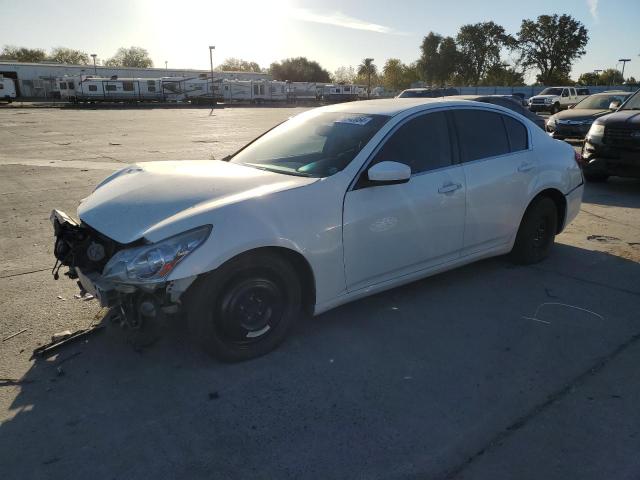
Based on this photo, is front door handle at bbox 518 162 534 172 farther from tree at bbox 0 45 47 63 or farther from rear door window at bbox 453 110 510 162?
tree at bbox 0 45 47 63

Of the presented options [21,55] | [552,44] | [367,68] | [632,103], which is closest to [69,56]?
[21,55]

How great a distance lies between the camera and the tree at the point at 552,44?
236 feet

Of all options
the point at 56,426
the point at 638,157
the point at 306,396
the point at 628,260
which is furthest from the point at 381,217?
the point at 638,157

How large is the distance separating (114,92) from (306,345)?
53490 millimetres

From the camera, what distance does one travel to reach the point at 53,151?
568 inches

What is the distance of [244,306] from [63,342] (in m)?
1.36

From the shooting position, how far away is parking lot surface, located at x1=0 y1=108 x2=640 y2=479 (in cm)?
247

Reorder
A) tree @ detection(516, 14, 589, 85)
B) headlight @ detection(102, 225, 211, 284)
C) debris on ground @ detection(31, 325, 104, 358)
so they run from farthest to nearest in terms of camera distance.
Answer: tree @ detection(516, 14, 589, 85) < debris on ground @ detection(31, 325, 104, 358) < headlight @ detection(102, 225, 211, 284)

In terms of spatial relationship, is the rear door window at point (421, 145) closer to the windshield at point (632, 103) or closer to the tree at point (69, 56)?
the windshield at point (632, 103)

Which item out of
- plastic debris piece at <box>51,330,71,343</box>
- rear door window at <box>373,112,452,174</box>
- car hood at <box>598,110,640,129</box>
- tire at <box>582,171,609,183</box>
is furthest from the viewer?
tire at <box>582,171,609,183</box>

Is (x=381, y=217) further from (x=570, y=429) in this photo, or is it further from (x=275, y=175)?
(x=570, y=429)

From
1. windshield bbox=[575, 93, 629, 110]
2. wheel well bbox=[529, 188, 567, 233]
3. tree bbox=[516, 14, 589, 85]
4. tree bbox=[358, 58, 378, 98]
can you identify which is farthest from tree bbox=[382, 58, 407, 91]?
wheel well bbox=[529, 188, 567, 233]

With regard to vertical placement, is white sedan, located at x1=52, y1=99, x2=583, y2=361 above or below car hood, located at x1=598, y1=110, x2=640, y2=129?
below

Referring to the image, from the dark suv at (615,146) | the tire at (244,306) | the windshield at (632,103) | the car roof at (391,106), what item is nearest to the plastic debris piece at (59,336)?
the tire at (244,306)
